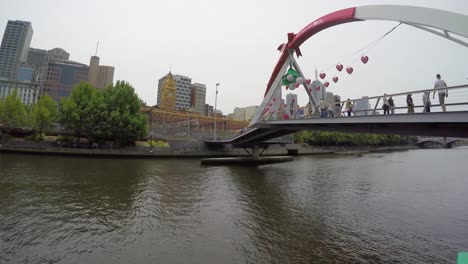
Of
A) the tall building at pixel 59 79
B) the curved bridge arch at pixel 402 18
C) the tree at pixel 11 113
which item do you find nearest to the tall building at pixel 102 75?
the tall building at pixel 59 79

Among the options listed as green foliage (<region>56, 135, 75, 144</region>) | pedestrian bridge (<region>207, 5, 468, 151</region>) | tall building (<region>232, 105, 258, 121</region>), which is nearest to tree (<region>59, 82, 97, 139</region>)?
green foliage (<region>56, 135, 75, 144</region>)

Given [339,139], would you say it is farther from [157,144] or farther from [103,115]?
[103,115]

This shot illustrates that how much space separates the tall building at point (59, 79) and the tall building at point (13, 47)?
9331 cm

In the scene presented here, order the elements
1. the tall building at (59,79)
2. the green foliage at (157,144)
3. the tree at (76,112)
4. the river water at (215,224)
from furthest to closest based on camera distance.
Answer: the tall building at (59,79), the green foliage at (157,144), the tree at (76,112), the river water at (215,224)

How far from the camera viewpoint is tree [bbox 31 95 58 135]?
104 ft

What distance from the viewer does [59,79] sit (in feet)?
339

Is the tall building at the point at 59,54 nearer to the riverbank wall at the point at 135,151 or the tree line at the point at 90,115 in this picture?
the tree line at the point at 90,115

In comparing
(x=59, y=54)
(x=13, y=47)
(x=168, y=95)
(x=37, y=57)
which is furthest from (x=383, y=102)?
(x=37, y=57)

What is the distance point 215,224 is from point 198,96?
136 meters

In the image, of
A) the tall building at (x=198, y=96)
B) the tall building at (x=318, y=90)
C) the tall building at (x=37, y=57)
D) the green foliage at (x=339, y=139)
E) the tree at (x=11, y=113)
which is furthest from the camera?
the tall building at (x=37, y=57)

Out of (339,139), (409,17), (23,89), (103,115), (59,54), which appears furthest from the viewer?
(59,54)

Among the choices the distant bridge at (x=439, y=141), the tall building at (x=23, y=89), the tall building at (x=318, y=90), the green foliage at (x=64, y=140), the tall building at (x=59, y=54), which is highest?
the tall building at (x=59, y=54)

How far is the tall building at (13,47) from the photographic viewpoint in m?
160

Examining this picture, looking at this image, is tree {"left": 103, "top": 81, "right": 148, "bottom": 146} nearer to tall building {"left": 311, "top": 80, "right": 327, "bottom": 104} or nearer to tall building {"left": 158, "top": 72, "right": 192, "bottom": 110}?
tall building {"left": 311, "top": 80, "right": 327, "bottom": 104}
